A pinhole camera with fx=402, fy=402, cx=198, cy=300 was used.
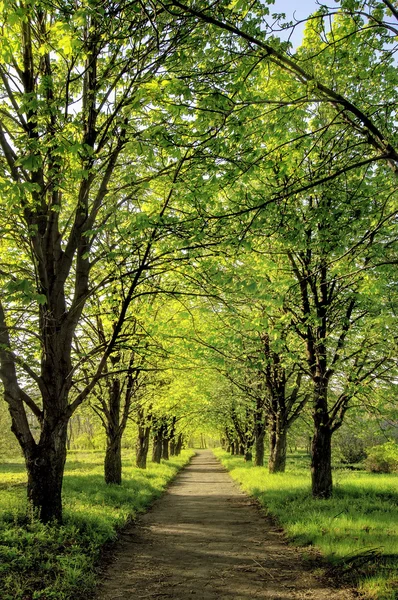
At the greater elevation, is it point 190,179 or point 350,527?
point 190,179

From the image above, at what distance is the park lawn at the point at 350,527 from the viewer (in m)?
6.07

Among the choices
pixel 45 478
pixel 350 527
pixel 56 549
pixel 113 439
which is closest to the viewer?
pixel 56 549

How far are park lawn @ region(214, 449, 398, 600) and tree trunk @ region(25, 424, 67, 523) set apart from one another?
5034 mm

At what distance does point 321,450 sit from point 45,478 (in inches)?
304

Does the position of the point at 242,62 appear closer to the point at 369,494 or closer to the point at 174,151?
the point at 174,151

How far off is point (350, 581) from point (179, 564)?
3032 millimetres

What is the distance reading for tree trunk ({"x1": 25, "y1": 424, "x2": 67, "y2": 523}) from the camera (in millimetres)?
8078

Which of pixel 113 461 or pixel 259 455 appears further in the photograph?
pixel 259 455

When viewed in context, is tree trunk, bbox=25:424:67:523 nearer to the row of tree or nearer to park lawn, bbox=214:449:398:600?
the row of tree

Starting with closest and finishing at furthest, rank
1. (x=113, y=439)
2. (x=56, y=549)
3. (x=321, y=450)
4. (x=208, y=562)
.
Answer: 1. (x=56, y=549)
2. (x=208, y=562)
3. (x=321, y=450)
4. (x=113, y=439)

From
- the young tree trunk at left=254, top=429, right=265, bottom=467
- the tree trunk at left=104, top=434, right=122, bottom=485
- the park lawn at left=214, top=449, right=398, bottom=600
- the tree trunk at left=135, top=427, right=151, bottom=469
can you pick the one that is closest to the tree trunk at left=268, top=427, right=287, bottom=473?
the park lawn at left=214, top=449, right=398, bottom=600

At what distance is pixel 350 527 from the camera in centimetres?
827

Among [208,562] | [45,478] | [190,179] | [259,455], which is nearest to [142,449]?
[259,455]

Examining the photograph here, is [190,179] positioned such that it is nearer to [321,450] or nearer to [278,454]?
[321,450]
